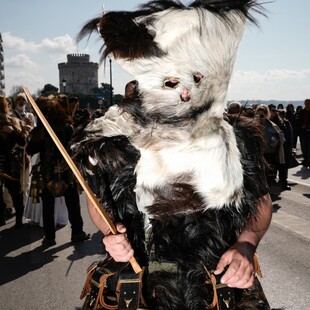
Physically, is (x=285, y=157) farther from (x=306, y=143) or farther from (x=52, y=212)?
(x=52, y=212)

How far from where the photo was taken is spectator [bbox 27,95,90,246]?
6.12 m

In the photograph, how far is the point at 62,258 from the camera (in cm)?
594

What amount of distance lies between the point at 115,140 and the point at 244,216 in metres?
0.69

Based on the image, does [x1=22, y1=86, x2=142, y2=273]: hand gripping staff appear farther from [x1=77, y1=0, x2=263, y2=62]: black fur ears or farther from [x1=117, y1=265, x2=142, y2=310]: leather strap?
[x1=77, y1=0, x2=263, y2=62]: black fur ears

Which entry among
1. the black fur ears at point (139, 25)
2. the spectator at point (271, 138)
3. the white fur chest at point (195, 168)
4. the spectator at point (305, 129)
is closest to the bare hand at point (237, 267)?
the white fur chest at point (195, 168)

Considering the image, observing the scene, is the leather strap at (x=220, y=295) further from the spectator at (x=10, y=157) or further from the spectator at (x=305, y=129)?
the spectator at (x=305, y=129)

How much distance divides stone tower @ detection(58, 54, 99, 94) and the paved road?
68.7 m

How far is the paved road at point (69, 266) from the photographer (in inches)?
184

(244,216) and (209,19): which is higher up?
(209,19)

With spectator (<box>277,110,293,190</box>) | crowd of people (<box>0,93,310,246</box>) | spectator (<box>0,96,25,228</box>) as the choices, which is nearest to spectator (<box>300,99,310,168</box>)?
spectator (<box>277,110,293,190</box>)

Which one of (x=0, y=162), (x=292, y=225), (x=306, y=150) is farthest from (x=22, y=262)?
(x=306, y=150)

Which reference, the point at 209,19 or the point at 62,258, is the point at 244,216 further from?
the point at 62,258

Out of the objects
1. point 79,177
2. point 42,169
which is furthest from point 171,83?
point 42,169

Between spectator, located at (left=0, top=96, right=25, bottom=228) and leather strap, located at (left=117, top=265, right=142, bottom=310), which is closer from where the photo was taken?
leather strap, located at (left=117, top=265, right=142, bottom=310)
